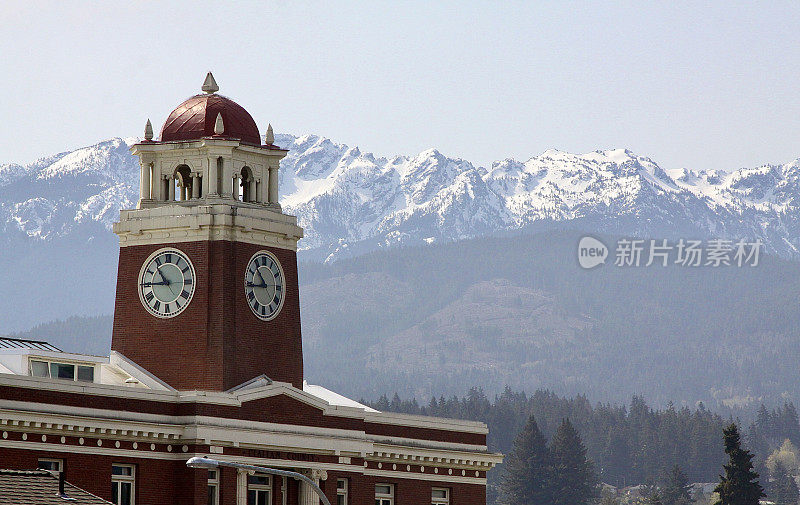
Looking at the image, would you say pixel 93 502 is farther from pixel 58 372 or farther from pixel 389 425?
pixel 389 425

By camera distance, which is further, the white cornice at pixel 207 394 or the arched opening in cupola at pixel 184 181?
the arched opening in cupola at pixel 184 181

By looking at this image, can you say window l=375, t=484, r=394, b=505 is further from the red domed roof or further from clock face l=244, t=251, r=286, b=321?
the red domed roof

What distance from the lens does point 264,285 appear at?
89.8 metres

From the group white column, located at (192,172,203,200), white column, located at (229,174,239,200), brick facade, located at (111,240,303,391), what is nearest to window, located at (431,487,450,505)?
brick facade, located at (111,240,303,391)

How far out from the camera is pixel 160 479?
81.2m

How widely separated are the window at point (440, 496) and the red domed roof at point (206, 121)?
2190cm

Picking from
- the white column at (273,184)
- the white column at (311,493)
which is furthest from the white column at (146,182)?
the white column at (311,493)

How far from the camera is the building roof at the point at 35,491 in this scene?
56906 millimetres

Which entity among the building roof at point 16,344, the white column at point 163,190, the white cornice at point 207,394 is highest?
the white column at point 163,190

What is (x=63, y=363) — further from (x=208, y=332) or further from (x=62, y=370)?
(x=208, y=332)

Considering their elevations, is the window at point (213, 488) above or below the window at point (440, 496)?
below

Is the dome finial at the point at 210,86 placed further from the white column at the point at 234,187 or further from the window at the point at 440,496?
the window at the point at 440,496

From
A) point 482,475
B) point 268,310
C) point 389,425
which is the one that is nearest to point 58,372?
point 268,310

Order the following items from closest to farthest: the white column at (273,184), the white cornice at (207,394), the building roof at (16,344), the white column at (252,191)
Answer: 1. the white cornice at (207,394)
2. the building roof at (16,344)
3. the white column at (252,191)
4. the white column at (273,184)
